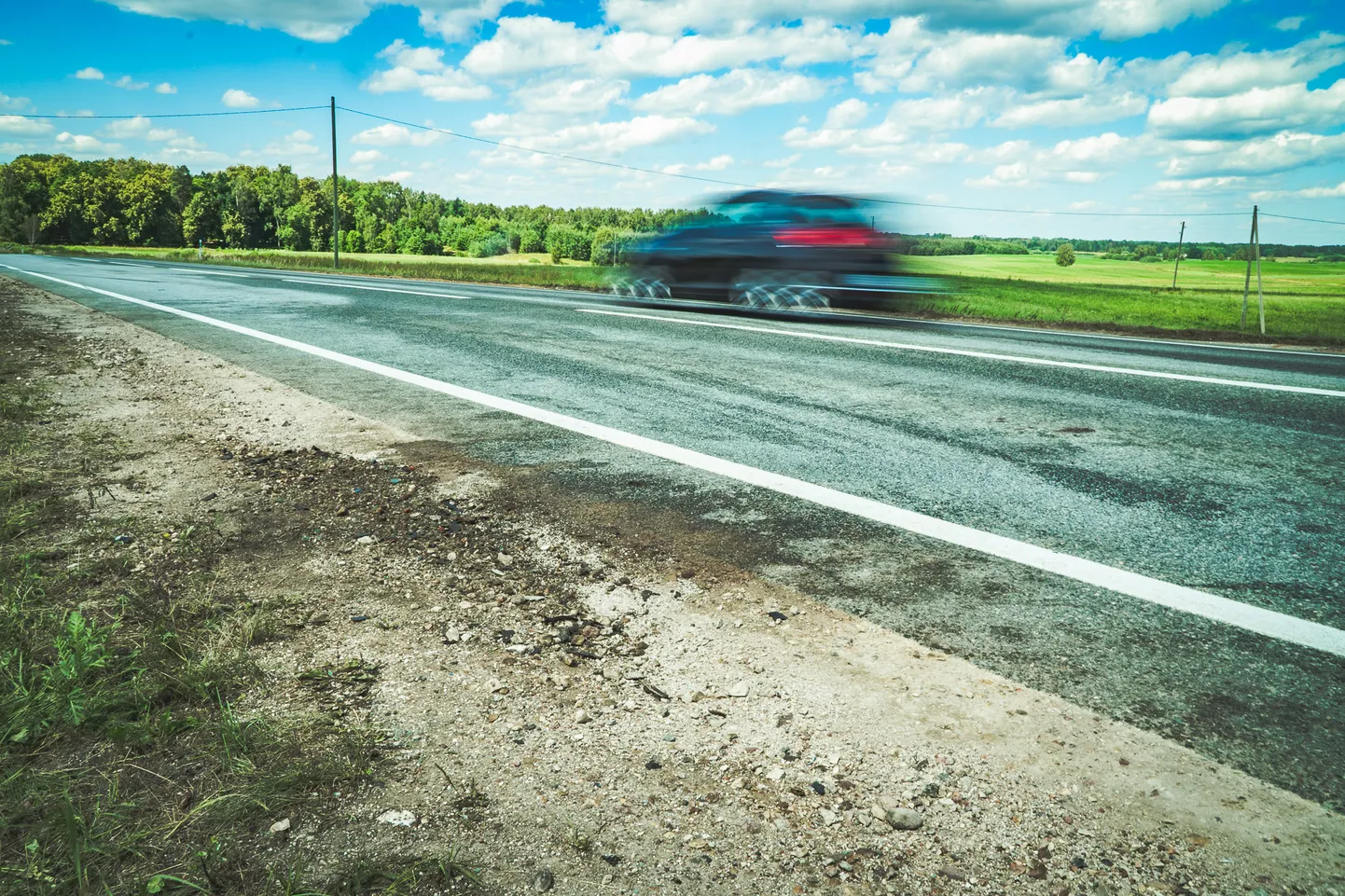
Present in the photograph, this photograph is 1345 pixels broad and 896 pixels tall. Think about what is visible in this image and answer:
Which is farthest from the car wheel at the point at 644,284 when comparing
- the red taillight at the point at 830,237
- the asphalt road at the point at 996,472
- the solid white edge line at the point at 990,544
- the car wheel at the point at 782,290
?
the solid white edge line at the point at 990,544

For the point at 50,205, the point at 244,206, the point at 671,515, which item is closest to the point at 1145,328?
the point at 671,515

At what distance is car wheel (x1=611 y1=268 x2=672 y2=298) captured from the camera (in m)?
13.2

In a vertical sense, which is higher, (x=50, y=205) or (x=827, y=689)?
(x=50, y=205)

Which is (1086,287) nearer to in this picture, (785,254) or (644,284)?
(644,284)

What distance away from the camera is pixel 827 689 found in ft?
6.56

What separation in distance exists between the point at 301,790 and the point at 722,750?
35.9 inches

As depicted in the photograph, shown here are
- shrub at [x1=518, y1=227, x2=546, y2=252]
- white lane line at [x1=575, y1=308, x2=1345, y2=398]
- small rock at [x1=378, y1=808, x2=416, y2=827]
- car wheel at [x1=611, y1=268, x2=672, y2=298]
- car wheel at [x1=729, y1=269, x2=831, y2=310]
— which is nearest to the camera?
small rock at [x1=378, y1=808, x2=416, y2=827]

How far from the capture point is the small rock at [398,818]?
5.05 feet

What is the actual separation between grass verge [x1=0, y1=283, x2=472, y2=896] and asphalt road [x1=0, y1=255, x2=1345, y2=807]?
4.92 feet

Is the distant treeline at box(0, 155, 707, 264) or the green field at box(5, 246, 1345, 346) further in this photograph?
the distant treeline at box(0, 155, 707, 264)

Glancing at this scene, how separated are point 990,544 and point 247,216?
12872cm

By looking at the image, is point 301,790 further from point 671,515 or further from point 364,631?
point 671,515

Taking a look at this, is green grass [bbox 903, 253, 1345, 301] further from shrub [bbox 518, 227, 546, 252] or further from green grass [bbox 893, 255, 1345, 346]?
shrub [bbox 518, 227, 546, 252]

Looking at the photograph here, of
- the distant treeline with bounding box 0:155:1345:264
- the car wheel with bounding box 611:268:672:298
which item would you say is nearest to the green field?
the car wheel with bounding box 611:268:672:298
